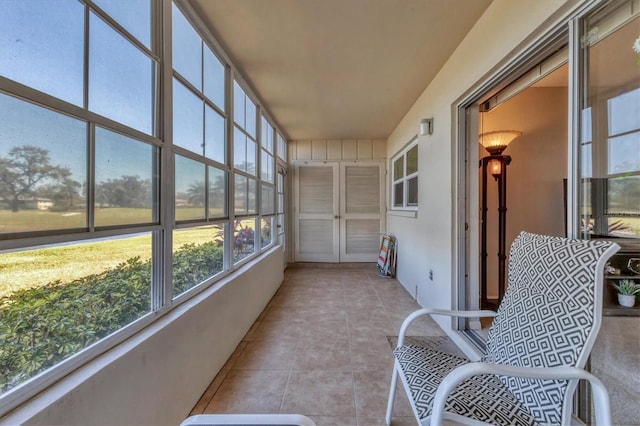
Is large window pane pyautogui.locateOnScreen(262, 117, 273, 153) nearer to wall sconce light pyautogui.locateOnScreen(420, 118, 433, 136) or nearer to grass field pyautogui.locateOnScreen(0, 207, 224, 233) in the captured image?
wall sconce light pyautogui.locateOnScreen(420, 118, 433, 136)

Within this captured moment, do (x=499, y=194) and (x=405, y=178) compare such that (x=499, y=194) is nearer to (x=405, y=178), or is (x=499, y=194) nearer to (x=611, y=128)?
Answer: (x=405, y=178)

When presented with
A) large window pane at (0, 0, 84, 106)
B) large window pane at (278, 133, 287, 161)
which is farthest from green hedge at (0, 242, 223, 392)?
large window pane at (278, 133, 287, 161)

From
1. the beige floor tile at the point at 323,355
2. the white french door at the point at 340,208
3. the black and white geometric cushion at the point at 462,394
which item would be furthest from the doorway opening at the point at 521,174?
the white french door at the point at 340,208

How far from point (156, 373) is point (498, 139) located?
3.29 metres

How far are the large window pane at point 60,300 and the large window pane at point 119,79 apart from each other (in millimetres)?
563

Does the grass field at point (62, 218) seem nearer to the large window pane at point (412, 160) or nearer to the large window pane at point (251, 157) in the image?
the large window pane at point (251, 157)

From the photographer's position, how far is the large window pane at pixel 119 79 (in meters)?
1.01

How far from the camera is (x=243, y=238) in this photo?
2729mm

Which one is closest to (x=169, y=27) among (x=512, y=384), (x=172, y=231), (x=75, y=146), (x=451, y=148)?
(x=75, y=146)

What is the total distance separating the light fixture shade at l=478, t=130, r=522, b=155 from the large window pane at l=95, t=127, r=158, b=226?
2874 millimetres

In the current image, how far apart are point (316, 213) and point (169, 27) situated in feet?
12.9

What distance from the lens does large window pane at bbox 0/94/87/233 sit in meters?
0.73

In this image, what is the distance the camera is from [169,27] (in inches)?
57.7

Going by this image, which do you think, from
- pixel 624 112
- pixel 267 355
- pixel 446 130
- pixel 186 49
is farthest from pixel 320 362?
pixel 186 49
